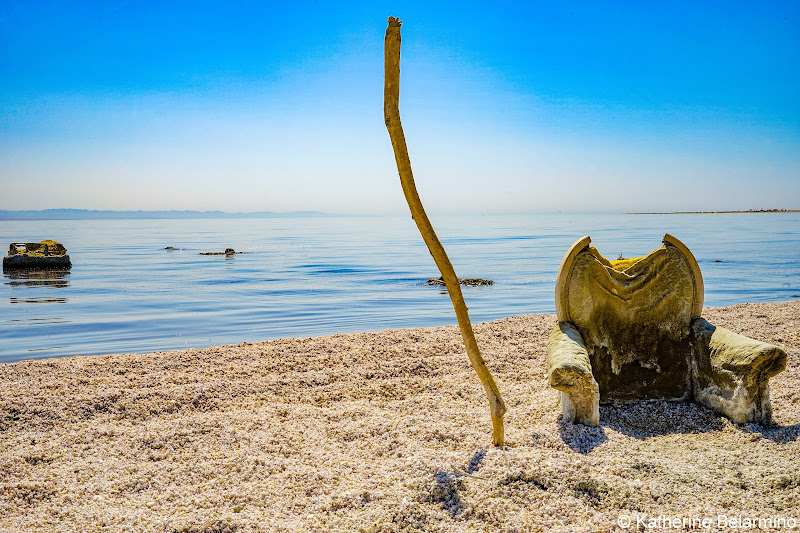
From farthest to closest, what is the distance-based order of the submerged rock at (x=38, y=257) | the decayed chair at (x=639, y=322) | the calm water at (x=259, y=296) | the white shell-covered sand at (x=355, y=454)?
1. the submerged rock at (x=38, y=257)
2. the calm water at (x=259, y=296)
3. the decayed chair at (x=639, y=322)
4. the white shell-covered sand at (x=355, y=454)

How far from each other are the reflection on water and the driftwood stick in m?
16.7

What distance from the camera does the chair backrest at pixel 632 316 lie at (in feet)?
14.8

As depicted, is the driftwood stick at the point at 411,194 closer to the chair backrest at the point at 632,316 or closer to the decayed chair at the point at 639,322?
the decayed chair at the point at 639,322

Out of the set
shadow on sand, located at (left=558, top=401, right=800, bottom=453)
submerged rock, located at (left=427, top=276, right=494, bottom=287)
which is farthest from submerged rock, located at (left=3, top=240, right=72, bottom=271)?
shadow on sand, located at (left=558, top=401, right=800, bottom=453)

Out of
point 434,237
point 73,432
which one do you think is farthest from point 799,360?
point 73,432

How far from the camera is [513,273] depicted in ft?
65.4

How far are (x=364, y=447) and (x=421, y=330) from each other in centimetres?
398

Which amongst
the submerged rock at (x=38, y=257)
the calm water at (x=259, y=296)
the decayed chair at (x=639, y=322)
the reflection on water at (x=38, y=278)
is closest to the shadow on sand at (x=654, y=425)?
the decayed chair at (x=639, y=322)

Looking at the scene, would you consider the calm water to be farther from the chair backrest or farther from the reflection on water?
the chair backrest

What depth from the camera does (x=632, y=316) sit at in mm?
4590

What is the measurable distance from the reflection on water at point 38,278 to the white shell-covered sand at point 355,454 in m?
13.1

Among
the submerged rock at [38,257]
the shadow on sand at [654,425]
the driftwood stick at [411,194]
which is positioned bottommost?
the shadow on sand at [654,425]

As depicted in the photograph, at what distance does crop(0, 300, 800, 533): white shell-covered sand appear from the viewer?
2758 mm

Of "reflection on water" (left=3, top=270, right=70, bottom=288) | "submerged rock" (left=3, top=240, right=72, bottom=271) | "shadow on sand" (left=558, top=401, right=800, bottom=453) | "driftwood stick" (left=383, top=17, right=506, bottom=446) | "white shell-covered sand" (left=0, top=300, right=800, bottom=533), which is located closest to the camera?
"white shell-covered sand" (left=0, top=300, right=800, bottom=533)
